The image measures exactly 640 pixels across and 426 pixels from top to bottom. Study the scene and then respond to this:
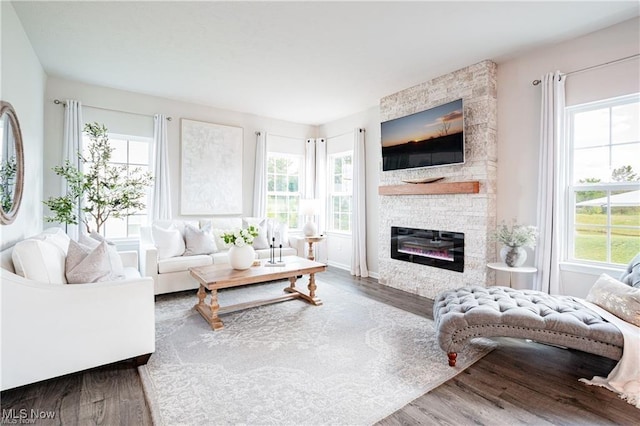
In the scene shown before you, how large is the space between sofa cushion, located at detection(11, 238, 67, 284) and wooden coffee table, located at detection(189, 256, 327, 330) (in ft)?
3.89

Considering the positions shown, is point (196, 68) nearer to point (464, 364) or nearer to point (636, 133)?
point (464, 364)

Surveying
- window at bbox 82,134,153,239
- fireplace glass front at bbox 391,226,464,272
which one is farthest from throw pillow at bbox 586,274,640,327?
window at bbox 82,134,153,239

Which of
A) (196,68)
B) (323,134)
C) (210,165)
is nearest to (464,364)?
(196,68)

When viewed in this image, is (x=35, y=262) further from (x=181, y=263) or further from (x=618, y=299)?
(x=618, y=299)

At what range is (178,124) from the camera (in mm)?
A: 4914

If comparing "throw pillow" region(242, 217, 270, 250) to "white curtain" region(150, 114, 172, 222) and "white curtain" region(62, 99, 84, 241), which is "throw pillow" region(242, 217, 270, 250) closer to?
"white curtain" region(150, 114, 172, 222)

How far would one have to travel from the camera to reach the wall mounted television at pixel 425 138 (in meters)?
3.65

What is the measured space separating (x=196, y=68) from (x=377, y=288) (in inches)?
146

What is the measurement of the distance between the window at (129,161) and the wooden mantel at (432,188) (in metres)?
3.64

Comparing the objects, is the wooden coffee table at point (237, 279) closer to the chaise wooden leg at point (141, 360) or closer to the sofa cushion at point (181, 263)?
the sofa cushion at point (181, 263)

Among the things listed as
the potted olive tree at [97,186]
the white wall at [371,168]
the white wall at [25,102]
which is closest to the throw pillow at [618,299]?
the white wall at [371,168]

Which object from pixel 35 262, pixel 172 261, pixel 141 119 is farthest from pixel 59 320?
pixel 141 119

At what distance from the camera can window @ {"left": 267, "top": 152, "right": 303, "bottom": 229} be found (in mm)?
6023

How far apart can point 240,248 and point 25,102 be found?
99.2 inches
